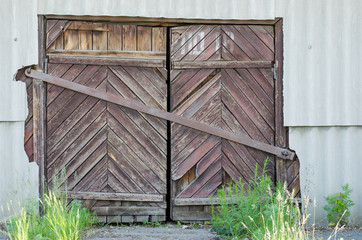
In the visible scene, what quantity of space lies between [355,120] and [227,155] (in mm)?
1746

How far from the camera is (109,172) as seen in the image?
575cm

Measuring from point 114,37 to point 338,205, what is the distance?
361cm

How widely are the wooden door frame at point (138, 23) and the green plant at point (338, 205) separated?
66cm

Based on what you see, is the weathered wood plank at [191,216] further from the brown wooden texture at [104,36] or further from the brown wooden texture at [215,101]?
the brown wooden texture at [104,36]

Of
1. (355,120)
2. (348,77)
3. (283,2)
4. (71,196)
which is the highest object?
(283,2)

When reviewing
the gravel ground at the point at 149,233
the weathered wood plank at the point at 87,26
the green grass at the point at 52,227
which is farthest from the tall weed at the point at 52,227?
the weathered wood plank at the point at 87,26

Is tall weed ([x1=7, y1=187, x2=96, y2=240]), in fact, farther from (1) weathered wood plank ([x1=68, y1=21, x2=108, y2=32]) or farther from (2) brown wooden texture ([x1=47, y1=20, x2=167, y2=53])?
(1) weathered wood plank ([x1=68, y1=21, x2=108, y2=32])

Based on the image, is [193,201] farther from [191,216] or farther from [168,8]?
[168,8]

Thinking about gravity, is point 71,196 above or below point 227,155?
below

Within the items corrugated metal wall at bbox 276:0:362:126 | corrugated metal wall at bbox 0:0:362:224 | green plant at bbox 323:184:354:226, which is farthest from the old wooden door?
green plant at bbox 323:184:354:226

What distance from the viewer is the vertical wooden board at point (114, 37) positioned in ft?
18.9

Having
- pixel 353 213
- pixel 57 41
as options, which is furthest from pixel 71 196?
pixel 353 213

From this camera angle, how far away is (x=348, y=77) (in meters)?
5.83

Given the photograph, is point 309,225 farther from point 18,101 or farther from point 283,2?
point 18,101
